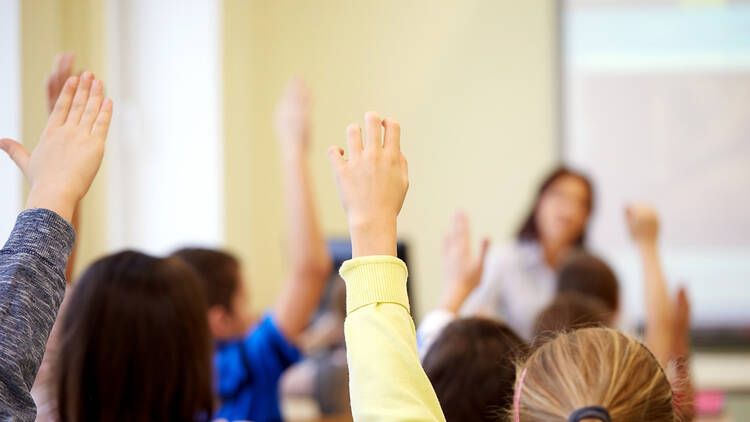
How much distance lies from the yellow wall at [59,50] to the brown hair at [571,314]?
2.92 ft

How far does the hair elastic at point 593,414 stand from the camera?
843 mm

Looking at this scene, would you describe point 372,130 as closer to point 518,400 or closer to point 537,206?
point 518,400

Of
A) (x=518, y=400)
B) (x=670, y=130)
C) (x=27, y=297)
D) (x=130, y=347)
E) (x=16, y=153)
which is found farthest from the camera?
(x=670, y=130)

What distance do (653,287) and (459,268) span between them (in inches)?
24.3

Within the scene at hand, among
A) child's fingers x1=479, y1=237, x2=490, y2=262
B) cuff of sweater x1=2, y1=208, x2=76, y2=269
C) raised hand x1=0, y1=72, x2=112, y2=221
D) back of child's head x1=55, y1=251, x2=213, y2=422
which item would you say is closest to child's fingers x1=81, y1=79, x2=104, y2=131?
raised hand x1=0, y1=72, x2=112, y2=221

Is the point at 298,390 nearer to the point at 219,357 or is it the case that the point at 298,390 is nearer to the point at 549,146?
the point at 219,357

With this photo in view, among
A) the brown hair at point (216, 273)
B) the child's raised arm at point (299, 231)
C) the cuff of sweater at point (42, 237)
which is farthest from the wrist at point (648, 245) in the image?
the cuff of sweater at point (42, 237)

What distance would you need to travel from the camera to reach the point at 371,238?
762mm

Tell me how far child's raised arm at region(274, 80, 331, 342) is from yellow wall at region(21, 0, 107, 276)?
0.41 meters

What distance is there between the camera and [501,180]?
12.3 feet

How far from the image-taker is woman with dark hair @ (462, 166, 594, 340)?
2420 mm

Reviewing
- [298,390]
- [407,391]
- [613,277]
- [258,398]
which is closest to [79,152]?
[407,391]

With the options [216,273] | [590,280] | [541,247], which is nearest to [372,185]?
[216,273]

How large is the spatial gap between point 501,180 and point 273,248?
3.74ft
